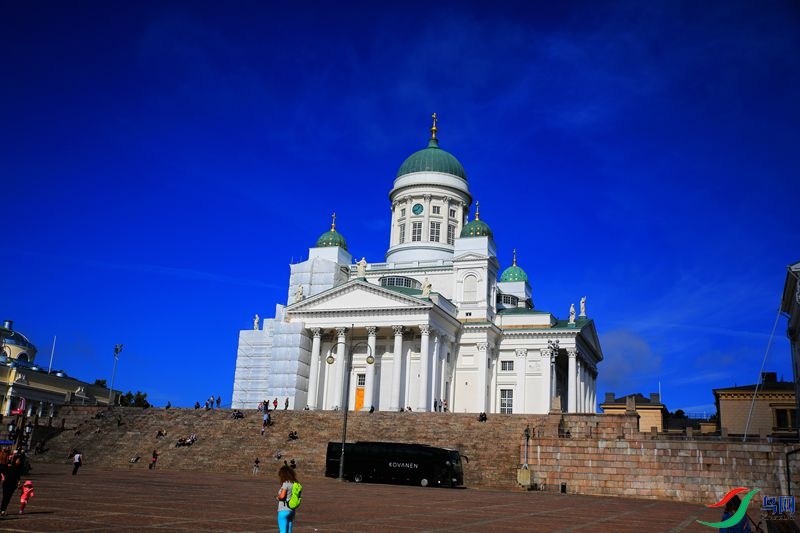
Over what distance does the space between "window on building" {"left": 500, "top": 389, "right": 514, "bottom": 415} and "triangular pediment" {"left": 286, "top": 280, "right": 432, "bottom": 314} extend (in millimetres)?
12858

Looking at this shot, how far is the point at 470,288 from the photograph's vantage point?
220ft

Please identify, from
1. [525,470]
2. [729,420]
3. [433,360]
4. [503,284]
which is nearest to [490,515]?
[525,470]

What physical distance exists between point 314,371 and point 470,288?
15.3m

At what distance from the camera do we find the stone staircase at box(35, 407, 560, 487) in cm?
4247

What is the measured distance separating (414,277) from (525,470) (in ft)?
107

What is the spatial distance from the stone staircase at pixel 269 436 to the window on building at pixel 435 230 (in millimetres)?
28411

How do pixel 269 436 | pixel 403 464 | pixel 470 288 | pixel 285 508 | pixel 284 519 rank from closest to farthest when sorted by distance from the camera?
1. pixel 284 519
2. pixel 285 508
3. pixel 403 464
4. pixel 269 436
5. pixel 470 288

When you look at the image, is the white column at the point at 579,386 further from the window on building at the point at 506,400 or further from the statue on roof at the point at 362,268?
the statue on roof at the point at 362,268

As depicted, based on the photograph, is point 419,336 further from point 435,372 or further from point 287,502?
point 287,502

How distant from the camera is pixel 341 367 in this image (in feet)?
200

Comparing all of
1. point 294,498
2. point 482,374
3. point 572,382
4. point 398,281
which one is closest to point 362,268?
point 398,281

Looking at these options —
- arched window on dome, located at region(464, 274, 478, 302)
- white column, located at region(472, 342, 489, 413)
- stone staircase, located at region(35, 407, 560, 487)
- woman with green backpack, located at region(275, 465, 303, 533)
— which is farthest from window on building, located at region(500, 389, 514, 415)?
woman with green backpack, located at region(275, 465, 303, 533)

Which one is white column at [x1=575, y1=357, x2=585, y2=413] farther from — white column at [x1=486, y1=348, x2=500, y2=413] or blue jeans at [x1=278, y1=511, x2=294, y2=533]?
blue jeans at [x1=278, y1=511, x2=294, y2=533]

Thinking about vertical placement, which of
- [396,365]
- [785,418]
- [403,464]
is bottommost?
[403,464]
